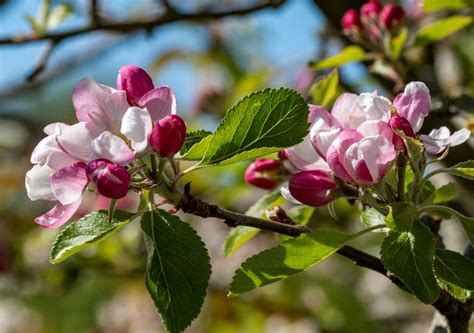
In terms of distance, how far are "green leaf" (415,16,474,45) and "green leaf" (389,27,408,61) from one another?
45 millimetres

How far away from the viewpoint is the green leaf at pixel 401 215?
0.82 m

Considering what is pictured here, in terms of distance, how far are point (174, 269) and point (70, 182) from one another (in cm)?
15

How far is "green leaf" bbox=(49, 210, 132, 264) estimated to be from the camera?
851mm

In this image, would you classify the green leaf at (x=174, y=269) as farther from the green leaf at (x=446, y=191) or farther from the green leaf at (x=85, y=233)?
the green leaf at (x=446, y=191)

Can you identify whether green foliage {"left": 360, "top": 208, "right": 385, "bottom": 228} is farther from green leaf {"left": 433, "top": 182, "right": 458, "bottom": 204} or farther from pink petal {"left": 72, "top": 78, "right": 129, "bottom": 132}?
pink petal {"left": 72, "top": 78, "right": 129, "bottom": 132}

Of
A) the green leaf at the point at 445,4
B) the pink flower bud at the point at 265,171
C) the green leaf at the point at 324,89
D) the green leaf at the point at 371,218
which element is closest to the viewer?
the green leaf at the point at 371,218

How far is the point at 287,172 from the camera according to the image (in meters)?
1.11

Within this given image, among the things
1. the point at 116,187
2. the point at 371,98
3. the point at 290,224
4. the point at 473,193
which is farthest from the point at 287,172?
the point at 473,193

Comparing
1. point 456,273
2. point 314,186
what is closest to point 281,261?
point 314,186

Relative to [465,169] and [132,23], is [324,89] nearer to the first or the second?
[465,169]

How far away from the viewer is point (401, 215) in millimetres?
825

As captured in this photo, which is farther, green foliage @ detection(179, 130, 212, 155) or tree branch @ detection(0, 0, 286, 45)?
tree branch @ detection(0, 0, 286, 45)

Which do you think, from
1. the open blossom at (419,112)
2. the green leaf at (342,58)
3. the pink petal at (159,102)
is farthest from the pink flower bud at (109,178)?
the green leaf at (342,58)

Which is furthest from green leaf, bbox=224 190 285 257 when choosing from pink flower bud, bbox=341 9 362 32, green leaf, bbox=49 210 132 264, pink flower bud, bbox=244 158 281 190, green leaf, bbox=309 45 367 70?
pink flower bud, bbox=341 9 362 32
